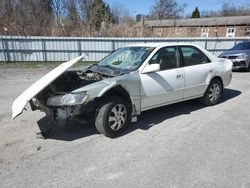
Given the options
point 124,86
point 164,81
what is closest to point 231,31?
point 164,81

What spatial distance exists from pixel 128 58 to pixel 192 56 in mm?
1588

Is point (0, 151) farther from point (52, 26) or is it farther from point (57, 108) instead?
point (52, 26)

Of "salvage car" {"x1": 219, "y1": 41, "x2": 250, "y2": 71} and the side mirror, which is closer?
the side mirror

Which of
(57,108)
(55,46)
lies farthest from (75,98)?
(55,46)

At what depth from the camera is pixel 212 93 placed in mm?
5906

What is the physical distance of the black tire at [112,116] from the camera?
12.9ft

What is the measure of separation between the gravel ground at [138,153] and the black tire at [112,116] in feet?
0.55

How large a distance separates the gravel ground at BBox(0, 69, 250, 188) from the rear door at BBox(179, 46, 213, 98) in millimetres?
593

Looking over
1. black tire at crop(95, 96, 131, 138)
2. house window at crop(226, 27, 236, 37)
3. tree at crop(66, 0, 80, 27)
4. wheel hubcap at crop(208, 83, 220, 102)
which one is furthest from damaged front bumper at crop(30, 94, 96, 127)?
house window at crop(226, 27, 236, 37)

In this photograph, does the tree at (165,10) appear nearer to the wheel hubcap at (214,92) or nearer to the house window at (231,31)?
the house window at (231,31)

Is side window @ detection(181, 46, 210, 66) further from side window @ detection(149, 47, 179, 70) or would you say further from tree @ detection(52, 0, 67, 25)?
tree @ detection(52, 0, 67, 25)

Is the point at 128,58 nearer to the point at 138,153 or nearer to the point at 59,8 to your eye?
the point at 138,153

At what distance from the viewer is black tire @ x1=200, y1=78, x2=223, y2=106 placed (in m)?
5.82

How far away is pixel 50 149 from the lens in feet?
12.2
